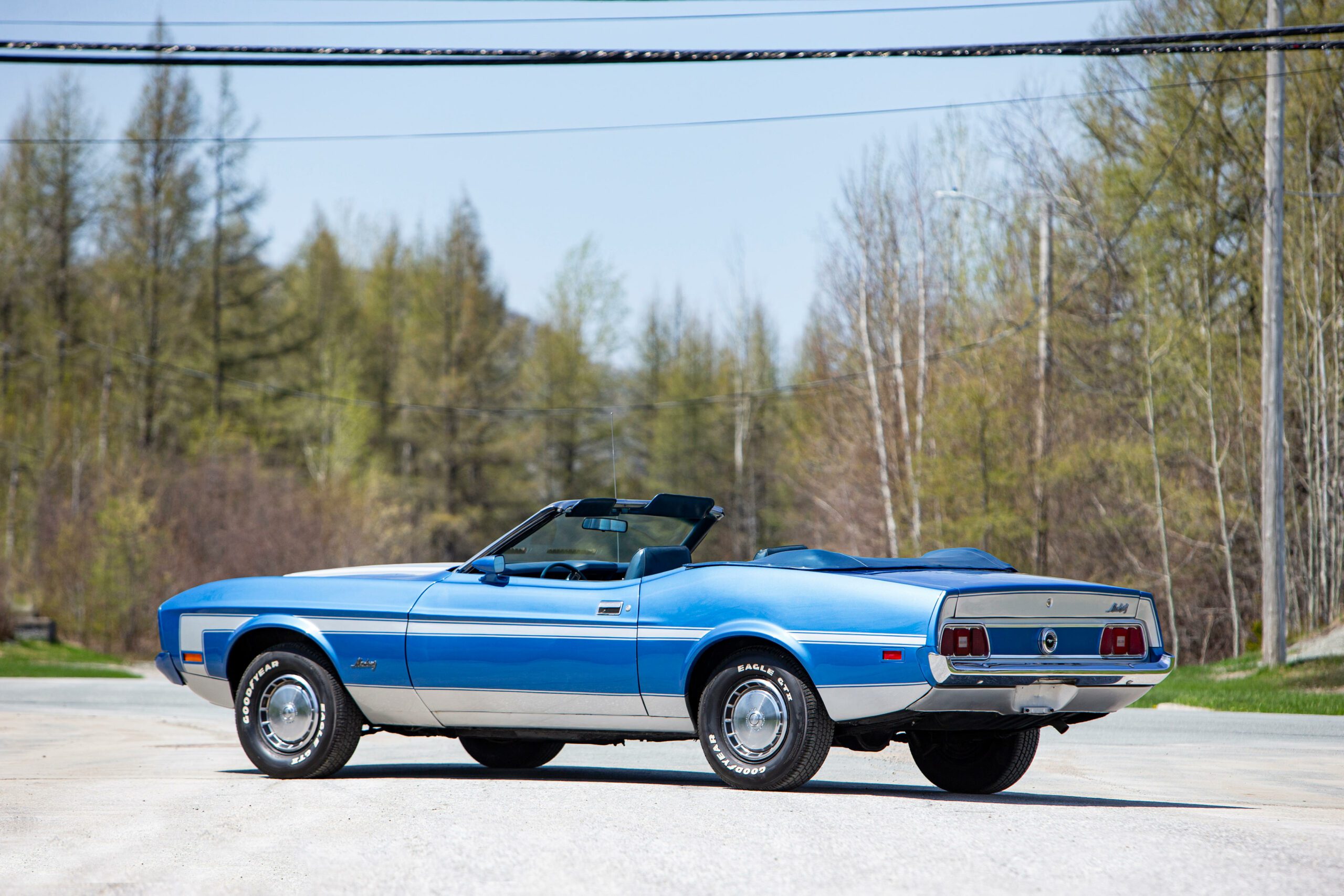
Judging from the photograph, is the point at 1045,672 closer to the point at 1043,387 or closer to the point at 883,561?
the point at 883,561

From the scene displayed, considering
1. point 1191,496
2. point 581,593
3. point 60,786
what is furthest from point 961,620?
point 1191,496

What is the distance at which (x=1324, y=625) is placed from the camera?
890 inches

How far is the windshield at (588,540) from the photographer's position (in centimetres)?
805

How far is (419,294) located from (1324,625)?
4857cm

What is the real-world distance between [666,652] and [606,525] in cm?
105

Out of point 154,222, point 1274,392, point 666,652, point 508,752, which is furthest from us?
point 154,222

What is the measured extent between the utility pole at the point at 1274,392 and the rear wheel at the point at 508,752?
46.3ft

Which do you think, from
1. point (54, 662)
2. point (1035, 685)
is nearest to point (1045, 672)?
point (1035, 685)

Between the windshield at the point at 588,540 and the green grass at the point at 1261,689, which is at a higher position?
the windshield at the point at 588,540

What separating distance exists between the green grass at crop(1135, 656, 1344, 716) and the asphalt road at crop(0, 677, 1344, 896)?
6.62 meters

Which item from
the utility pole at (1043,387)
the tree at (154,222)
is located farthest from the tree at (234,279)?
the utility pole at (1043,387)

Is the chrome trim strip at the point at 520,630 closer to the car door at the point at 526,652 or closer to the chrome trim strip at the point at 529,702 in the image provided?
the car door at the point at 526,652

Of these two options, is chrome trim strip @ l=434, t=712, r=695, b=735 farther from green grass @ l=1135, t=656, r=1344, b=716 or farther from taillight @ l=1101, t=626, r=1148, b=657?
green grass @ l=1135, t=656, r=1344, b=716

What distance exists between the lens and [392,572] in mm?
8352
